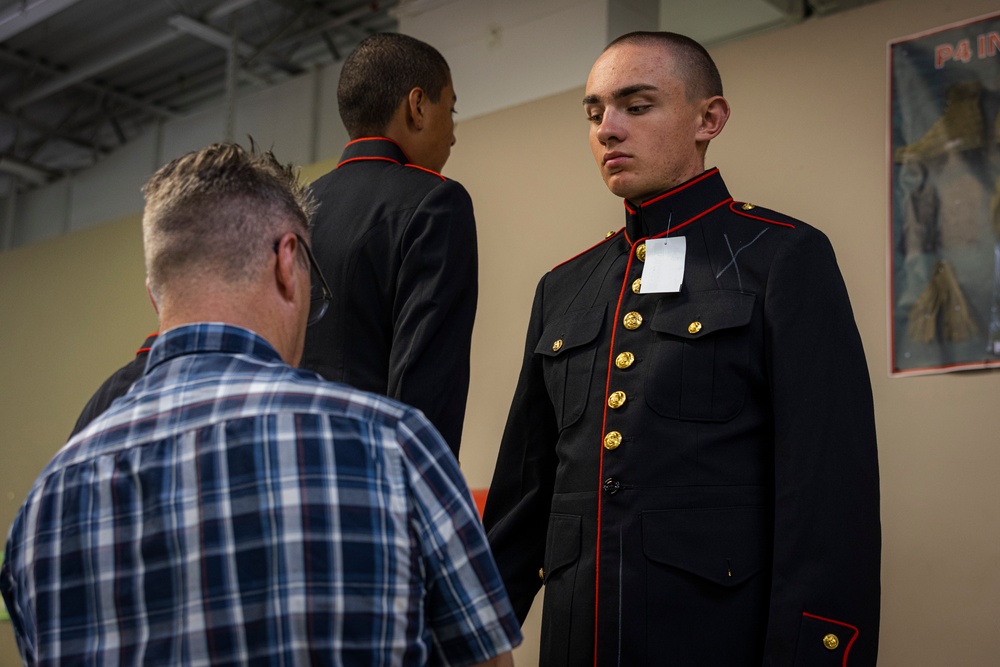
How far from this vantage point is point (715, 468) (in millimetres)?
1501

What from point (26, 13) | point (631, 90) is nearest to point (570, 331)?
point (631, 90)

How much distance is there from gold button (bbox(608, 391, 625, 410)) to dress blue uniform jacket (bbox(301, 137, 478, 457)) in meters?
0.28

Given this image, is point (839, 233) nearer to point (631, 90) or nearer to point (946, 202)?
point (946, 202)

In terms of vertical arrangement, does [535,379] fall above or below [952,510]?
above

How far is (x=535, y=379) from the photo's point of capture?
71.1 inches

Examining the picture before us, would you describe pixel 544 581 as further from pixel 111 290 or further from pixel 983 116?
pixel 111 290

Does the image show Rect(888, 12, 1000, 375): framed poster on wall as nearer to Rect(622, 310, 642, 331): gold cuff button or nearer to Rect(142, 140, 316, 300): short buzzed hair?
Rect(622, 310, 642, 331): gold cuff button

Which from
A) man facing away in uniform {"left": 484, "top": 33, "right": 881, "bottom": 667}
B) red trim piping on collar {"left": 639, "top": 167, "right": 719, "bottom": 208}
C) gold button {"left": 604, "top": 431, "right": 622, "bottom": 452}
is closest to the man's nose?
man facing away in uniform {"left": 484, "top": 33, "right": 881, "bottom": 667}

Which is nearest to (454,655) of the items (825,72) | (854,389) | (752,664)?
(752,664)

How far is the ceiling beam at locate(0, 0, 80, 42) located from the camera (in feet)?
17.0

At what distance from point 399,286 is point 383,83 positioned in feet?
1.57

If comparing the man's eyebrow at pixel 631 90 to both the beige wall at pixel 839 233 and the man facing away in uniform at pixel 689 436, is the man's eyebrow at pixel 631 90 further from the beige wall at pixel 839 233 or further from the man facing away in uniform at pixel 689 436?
the beige wall at pixel 839 233

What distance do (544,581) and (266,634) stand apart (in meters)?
0.78

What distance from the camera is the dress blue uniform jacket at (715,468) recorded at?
1.42 m
